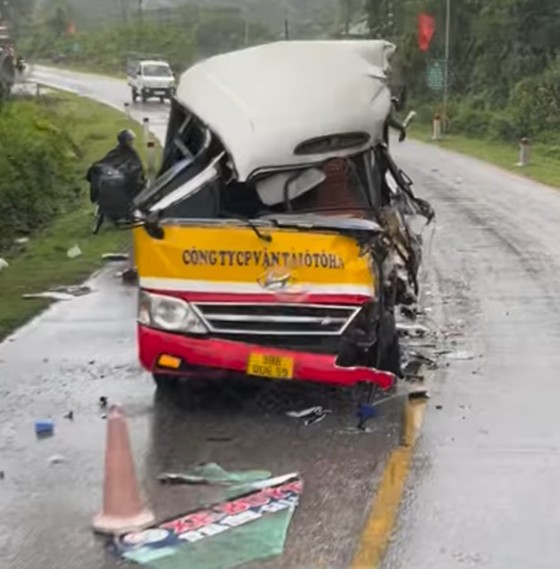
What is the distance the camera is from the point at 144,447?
26.5 feet

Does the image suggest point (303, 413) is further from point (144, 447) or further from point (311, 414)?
point (144, 447)

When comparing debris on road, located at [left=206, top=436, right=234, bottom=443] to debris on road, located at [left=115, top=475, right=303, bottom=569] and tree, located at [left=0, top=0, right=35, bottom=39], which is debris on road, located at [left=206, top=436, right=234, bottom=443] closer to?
debris on road, located at [left=115, top=475, right=303, bottom=569]

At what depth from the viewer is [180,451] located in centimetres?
796

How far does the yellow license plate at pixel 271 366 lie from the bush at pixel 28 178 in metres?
11.6

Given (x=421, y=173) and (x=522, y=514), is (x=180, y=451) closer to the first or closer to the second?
(x=522, y=514)

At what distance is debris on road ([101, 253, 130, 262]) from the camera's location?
16.6 m

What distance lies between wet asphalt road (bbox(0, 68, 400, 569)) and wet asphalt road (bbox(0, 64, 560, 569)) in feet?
0.05

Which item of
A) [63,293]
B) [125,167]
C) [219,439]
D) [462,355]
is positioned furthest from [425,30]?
[219,439]

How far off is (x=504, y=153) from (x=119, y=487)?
31.7m

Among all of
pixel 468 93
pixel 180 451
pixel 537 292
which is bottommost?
pixel 468 93

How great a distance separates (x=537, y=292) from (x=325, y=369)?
19.7 feet

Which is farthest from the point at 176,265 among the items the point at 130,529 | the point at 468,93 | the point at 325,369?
the point at 468,93

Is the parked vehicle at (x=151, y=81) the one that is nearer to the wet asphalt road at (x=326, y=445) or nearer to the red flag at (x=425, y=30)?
the red flag at (x=425, y=30)

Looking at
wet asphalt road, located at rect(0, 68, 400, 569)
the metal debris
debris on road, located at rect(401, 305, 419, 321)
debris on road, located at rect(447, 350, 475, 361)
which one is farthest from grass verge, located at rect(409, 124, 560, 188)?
wet asphalt road, located at rect(0, 68, 400, 569)
